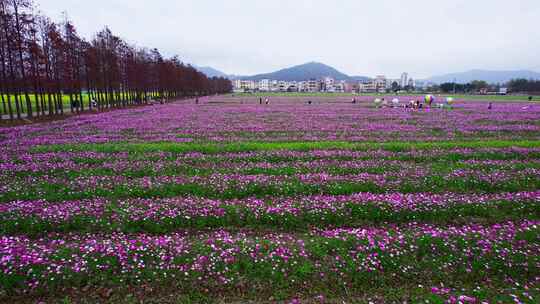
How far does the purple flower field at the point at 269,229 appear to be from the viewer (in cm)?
543

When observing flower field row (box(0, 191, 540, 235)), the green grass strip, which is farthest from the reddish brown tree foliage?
flower field row (box(0, 191, 540, 235))

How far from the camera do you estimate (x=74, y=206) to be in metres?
8.51

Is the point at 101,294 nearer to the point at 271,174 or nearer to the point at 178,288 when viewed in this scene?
the point at 178,288

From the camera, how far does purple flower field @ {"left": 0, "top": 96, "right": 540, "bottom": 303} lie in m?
5.43

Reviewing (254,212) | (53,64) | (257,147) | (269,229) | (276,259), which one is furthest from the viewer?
(53,64)

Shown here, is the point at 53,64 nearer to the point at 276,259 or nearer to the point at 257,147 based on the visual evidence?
the point at 257,147

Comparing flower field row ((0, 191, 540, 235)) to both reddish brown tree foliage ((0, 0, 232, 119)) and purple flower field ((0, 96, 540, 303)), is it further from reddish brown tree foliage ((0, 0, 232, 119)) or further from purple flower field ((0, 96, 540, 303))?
reddish brown tree foliage ((0, 0, 232, 119))

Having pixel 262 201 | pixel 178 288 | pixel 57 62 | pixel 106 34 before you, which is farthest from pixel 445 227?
pixel 106 34

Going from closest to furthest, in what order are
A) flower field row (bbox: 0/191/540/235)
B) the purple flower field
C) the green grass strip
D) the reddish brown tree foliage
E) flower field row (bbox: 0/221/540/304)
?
the purple flower field → flower field row (bbox: 0/221/540/304) → flower field row (bbox: 0/191/540/235) → the green grass strip → the reddish brown tree foliage

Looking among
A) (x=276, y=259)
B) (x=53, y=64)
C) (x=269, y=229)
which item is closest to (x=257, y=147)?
(x=269, y=229)

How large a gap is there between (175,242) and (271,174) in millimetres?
6302

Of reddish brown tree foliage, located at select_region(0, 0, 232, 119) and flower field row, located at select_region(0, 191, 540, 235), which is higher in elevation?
reddish brown tree foliage, located at select_region(0, 0, 232, 119)

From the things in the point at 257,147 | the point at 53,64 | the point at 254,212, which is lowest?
the point at 254,212

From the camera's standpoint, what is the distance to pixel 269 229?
7.84 metres
